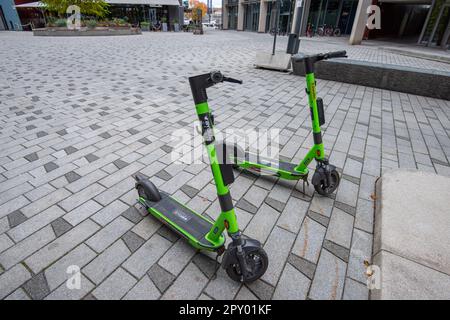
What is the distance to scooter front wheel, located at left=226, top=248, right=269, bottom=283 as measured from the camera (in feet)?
6.00

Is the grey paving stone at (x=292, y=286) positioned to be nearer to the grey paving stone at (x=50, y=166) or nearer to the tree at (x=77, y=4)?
the grey paving stone at (x=50, y=166)

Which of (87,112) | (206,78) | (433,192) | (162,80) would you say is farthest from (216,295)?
Answer: (162,80)

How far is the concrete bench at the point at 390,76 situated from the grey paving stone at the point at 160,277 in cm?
836

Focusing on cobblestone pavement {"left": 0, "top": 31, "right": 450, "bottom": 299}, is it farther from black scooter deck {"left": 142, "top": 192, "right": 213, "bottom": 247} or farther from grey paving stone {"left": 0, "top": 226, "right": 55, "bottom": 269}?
black scooter deck {"left": 142, "top": 192, "right": 213, "bottom": 247}

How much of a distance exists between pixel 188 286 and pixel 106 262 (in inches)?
31.0

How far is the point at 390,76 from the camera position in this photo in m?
7.18

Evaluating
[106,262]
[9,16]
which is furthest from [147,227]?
[9,16]

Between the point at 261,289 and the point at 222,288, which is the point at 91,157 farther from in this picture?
the point at 261,289

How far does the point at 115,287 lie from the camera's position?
1896 millimetres

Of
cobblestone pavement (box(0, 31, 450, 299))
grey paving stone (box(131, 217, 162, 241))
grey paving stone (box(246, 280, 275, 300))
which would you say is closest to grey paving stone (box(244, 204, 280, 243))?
cobblestone pavement (box(0, 31, 450, 299))

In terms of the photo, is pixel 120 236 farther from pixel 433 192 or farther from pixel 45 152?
pixel 433 192

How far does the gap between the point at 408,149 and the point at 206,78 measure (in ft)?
13.9

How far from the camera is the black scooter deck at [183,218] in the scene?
2.18 m

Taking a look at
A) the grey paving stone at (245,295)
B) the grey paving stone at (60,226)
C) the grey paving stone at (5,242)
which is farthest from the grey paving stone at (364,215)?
the grey paving stone at (5,242)
